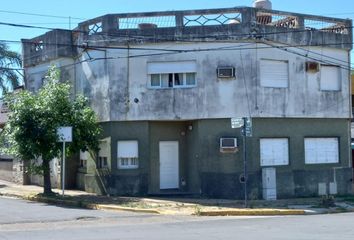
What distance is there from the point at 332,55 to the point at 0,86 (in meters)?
18.8

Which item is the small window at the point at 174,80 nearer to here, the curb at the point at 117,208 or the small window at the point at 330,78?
the curb at the point at 117,208

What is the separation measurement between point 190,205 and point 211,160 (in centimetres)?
302

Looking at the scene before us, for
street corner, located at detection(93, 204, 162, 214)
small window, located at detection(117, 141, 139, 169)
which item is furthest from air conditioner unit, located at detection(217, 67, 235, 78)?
street corner, located at detection(93, 204, 162, 214)

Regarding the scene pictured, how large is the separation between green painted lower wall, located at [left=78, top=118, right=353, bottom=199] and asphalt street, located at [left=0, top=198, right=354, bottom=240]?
4.39 m

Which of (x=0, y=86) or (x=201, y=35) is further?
(x=0, y=86)

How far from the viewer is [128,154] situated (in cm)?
2267

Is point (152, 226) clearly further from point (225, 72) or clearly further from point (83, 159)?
point (83, 159)

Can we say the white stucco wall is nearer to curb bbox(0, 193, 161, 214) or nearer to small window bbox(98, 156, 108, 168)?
small window bbox(98, 156, 108, 168)

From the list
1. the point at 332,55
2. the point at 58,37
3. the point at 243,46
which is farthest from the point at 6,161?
the point at 332,55

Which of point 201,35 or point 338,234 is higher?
point 201,35

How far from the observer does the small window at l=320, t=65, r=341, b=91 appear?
2434 centimetres

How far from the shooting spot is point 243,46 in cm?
2255

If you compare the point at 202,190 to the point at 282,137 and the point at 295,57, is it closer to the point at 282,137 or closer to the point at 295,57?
the point at 282,137

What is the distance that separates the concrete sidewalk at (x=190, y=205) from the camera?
1828cm
